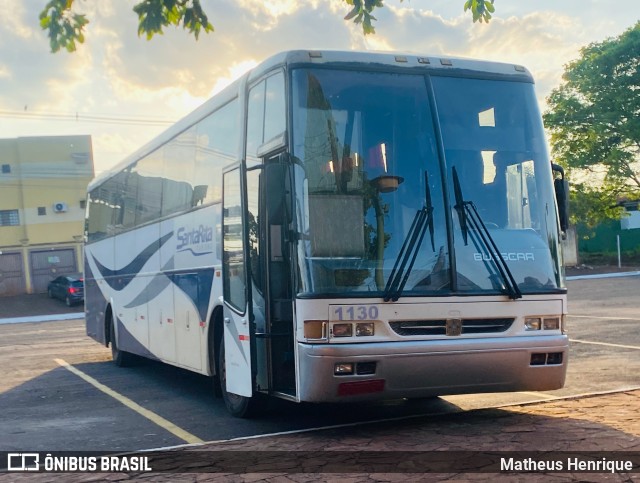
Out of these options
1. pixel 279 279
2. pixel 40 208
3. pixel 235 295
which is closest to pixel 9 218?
pixel 40 208

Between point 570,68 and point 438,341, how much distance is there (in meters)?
41.6

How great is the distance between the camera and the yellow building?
5041 cm

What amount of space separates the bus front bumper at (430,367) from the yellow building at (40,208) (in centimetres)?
4538

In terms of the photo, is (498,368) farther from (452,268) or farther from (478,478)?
(478,478)

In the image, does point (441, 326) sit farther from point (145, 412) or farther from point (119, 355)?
point (119, 355)

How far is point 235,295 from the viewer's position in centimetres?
920

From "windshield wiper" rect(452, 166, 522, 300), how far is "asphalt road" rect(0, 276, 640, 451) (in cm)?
197

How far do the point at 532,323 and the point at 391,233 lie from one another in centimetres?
158

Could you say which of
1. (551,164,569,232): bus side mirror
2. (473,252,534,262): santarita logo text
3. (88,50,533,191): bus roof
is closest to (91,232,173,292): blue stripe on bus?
(88,50,533,191): bus roof

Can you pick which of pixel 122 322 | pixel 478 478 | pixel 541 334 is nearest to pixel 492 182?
pixel 541 334

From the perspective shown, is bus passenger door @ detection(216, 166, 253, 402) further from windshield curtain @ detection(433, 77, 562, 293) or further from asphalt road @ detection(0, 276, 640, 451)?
windshield curtain @ detection(433, 77, 562, 293)

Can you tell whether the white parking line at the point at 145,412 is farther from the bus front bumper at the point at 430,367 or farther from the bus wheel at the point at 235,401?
the bus front bumper at the point at 430,367

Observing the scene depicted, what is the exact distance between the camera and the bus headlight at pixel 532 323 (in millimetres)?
8242

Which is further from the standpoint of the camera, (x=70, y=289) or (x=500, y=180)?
(x=70, y=289)
